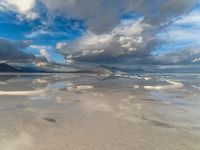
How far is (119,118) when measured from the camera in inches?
536

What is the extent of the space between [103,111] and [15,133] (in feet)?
22.7

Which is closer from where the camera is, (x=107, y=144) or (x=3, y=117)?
(x=107, y=144)

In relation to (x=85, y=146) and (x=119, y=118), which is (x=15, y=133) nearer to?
(x=85, y=146)

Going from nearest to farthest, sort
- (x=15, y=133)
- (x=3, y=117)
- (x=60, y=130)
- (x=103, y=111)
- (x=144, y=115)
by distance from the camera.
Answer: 1. (x=15, y=133)
2. (x=60, y=130)
3. (x=3, y=117)
4. (x=144, y=115)
5. (x=103, y=111)

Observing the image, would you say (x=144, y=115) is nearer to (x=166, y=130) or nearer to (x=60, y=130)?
(x=166, y=130)

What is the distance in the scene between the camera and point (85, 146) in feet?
28.8

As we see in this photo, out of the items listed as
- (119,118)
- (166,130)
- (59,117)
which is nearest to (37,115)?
(59,117)

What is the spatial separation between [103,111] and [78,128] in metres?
4.73

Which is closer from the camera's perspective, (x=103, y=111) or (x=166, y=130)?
(x=166, y=130)

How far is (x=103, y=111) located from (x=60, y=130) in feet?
17.8

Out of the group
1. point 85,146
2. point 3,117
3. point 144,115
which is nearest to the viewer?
point 85,146

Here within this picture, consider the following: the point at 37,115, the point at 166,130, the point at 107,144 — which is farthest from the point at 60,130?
the point at 166,130

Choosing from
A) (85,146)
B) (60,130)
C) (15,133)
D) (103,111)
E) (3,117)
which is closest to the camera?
(85,146)

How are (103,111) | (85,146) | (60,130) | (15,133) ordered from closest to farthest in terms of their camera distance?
(85,146), (15,133), (60,130), (103,111)
